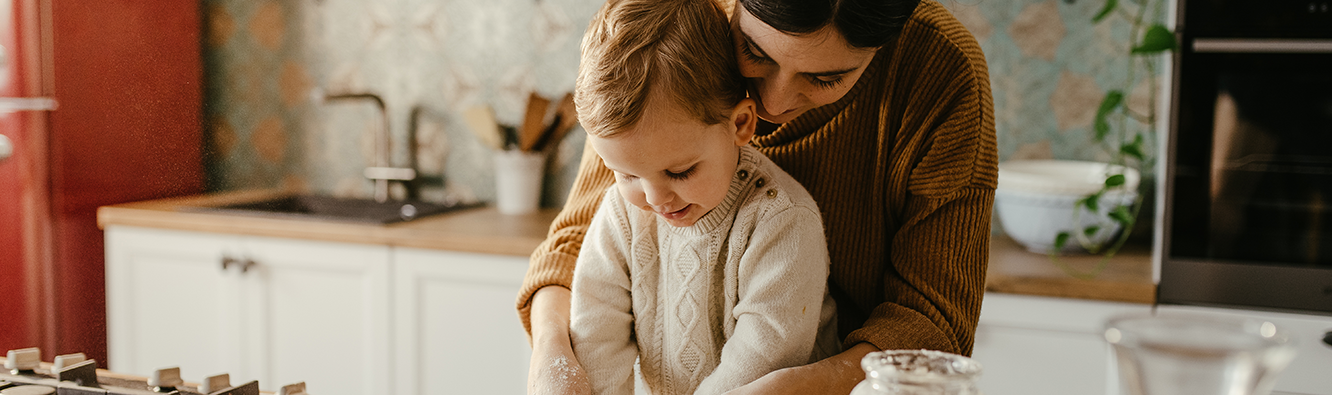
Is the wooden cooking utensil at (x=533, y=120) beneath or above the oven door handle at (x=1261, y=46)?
beneath

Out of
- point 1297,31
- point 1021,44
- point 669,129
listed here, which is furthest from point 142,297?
point 1297,31

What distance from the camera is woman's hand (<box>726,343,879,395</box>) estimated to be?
0.76 m

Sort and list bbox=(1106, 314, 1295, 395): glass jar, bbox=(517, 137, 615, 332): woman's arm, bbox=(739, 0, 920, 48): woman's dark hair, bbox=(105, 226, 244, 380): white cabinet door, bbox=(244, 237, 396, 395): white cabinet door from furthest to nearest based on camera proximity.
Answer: bbox=(105, 226, 244, 380): white cabinet door, bbox=(244, 237, 396, 395): white cabinet door, bbox=(517, 137, 615, 332): woman's arm, bbox=(739, 0, 920, 48): woman's dark hair, bbox=(1106, 314, 1295, 395): glass jar

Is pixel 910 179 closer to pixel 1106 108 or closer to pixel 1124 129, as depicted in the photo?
pixel 1106 108

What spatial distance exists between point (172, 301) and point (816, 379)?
1.91m

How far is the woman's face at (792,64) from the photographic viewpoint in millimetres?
695

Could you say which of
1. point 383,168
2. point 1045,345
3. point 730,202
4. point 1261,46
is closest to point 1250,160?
point 1261,46

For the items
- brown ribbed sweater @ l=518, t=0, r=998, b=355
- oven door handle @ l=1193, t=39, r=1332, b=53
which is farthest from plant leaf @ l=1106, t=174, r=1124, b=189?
brown ribbed sweater @ l=518, t=0, r=998, b=355

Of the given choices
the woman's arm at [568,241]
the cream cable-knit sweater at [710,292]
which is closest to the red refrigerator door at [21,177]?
the woman's arm at [568,241]

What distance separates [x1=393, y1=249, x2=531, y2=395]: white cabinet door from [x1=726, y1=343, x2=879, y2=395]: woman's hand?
1.16 m

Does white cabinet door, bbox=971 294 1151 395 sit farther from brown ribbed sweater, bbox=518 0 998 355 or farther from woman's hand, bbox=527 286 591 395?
woman's hand, bbox=527 286 591 395

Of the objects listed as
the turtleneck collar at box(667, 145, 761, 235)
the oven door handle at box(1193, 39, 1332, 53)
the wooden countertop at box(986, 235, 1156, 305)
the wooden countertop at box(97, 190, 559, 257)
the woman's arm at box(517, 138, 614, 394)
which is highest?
the oven door handle at box(1193, 39, 1332, 53)

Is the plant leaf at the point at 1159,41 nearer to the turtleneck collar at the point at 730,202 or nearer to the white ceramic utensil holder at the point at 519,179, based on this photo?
the turtleneck collar at the point at 730,202

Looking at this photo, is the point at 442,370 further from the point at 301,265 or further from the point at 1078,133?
the point at 1078,133
